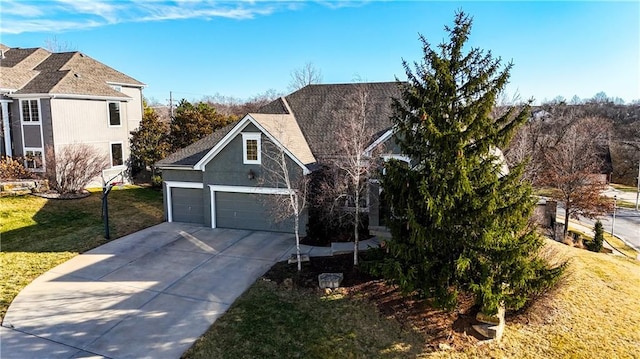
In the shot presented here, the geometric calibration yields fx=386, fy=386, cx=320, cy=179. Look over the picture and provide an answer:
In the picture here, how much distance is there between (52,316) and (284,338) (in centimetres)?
640

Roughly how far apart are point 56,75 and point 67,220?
1244cm

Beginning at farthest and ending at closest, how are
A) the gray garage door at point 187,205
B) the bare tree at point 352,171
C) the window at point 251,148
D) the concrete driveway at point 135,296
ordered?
1. the gray garage door at point 187,205
2. the window at point 251,148
3. the bare tree at point 352,171
4. the concrete driveway at point 135,296

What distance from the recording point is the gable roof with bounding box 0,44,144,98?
24.6 meters

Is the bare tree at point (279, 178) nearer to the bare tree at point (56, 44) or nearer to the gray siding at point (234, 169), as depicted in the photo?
the gray siding at point (234, 169)

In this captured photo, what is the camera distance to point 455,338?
9.69 m

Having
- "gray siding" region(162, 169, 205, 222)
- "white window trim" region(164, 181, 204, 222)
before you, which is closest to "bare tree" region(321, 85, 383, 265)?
"gray siding" region(162, 169, 205, 222)

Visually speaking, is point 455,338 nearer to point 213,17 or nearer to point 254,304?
point 254,304

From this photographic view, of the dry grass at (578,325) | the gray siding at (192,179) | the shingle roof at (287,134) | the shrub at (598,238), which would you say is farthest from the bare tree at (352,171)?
the shrub at (598,238)

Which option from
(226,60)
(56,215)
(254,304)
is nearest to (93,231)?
(56,215)

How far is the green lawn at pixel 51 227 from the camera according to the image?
1349 centimetres

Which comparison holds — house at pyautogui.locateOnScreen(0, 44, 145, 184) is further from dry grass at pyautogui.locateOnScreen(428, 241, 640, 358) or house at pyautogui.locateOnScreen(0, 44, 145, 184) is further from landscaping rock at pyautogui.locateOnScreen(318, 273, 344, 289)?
dry grass at pyautogui.locateOnScreen(428, 241, 640, 358)

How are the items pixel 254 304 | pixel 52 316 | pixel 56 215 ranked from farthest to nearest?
1. pixel 56 215
2. pixel 254 304
3. pixel 52 316

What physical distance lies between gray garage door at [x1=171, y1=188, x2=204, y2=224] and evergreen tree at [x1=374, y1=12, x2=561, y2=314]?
40.6 ft

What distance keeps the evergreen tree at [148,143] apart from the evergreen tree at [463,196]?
2279 centimetres
